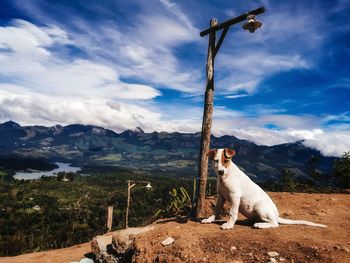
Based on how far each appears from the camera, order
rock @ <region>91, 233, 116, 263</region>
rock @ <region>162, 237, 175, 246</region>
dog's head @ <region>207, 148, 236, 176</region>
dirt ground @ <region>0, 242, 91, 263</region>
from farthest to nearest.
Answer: dirt ground @ <region>0, 242, 91, 263</region> < rock @ <region>91, 233, 116, 263</region> < dog's head @ <region>207, 148, 236, 176</region> < rock @ <region>162, 237, 175, 246</region>

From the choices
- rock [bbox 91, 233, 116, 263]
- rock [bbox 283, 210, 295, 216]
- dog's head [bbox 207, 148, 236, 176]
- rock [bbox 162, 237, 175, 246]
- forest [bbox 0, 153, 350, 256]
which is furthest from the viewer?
forest [bbox 0, 153, 350, 256]

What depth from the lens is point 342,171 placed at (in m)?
22.8

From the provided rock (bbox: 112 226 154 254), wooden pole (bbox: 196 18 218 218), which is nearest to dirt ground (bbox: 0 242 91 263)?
rock (bbox: 112 226 154 254)

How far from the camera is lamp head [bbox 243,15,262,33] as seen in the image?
8922mm

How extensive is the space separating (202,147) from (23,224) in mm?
72994

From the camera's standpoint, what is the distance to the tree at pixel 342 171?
22.2 m

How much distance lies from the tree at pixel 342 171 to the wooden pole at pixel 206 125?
1650 centimetres

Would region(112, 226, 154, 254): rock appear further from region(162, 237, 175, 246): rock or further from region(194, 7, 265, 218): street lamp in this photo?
region(194, 7, 265, 218): street lamp

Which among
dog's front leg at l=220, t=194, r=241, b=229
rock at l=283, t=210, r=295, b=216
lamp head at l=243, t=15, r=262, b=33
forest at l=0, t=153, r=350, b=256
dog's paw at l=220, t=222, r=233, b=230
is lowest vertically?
forest at l=0, t=153, r=350, b=256

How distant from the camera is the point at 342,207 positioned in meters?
12.1

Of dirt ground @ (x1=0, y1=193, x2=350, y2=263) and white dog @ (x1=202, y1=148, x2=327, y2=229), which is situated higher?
white dog @ (x1=202, y1=148, x2=327, y2=229)

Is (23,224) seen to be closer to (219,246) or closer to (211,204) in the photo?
(211,204)

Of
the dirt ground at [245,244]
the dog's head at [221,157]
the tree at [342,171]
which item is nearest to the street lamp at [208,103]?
the dirt ground at [245,244]

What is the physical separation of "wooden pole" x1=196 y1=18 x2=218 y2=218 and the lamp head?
156 centimetres
